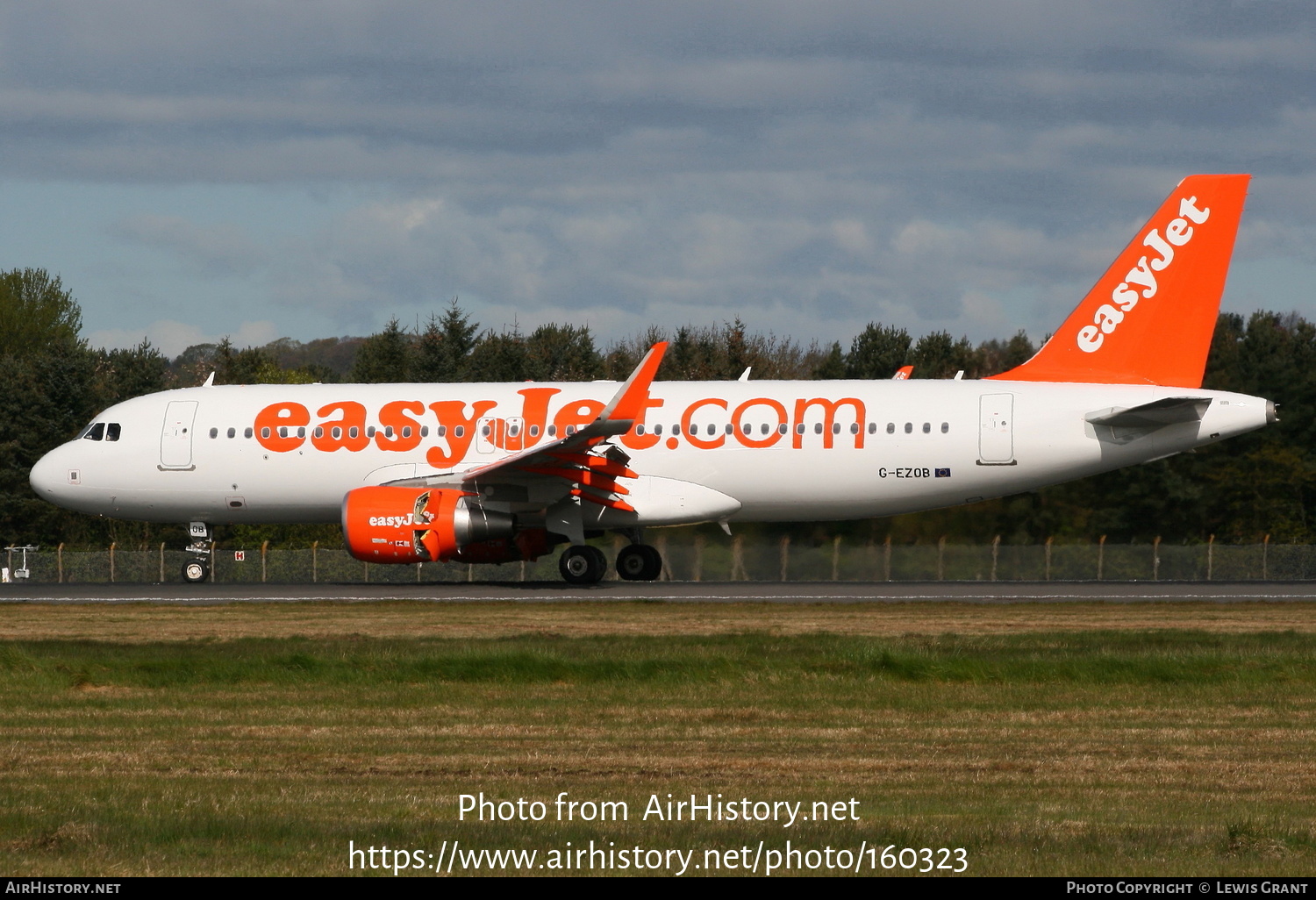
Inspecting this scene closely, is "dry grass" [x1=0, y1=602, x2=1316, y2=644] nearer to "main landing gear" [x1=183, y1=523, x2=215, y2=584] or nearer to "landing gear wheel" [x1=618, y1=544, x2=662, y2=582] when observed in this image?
"landing gear wheel" [x1=618, y1=544, x2=662, y2=582]

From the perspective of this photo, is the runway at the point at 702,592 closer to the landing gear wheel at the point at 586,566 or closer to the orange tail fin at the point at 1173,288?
the landing gear wheel at the point at 586,566

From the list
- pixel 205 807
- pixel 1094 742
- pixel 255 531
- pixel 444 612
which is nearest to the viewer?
pixel 205 807

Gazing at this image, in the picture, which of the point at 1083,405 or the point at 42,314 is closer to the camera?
the point at 1083,405

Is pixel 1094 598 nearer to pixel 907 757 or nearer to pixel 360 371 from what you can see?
pixel 907 757

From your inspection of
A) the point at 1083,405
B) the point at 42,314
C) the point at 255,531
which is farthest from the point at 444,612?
the point at 42,314

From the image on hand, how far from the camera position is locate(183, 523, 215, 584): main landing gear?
101 ft

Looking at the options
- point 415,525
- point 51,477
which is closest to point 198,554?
point 51,477

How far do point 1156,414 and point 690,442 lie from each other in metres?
8.20

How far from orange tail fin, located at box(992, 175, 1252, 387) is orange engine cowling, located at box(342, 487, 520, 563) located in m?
11.2

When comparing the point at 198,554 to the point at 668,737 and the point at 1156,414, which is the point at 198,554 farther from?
the point at 668,737

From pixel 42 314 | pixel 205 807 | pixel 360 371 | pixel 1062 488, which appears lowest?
pixel 205 807

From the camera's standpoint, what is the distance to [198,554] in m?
31.1

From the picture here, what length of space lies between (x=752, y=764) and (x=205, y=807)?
3665mm

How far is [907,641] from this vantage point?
1750 centimetres
